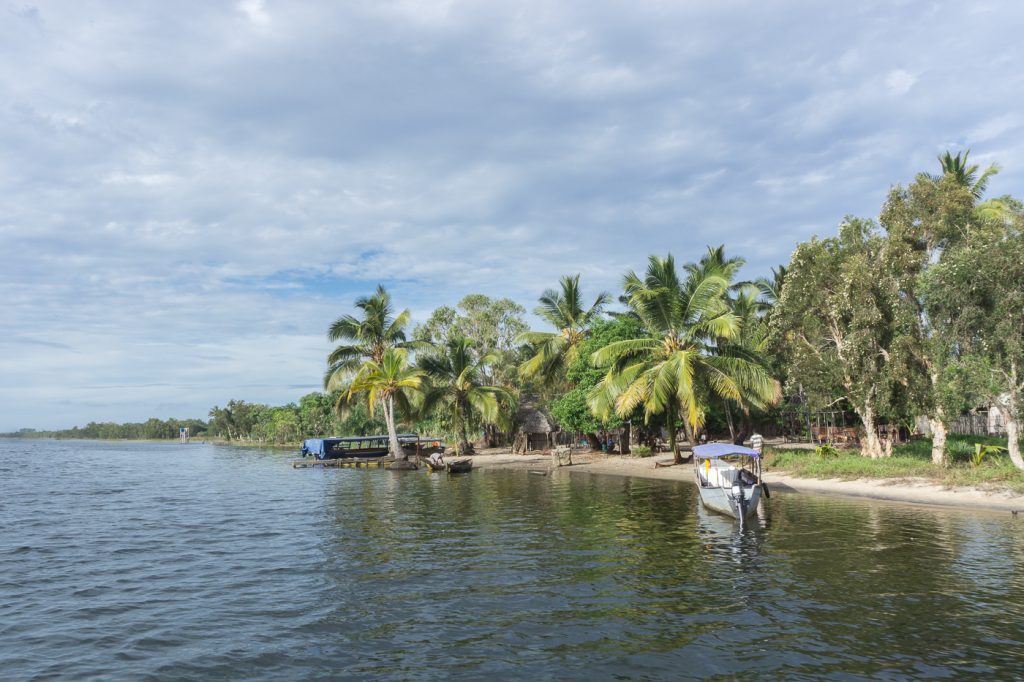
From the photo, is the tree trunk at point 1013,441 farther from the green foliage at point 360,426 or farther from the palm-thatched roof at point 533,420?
the green foliage at point 360,426

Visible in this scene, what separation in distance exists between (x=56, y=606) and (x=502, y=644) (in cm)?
1065

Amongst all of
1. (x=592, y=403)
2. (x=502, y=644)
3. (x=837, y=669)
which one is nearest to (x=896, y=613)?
(x=837, y=669)

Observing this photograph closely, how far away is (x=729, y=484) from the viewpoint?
77.0ft

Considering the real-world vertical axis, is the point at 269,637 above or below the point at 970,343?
below

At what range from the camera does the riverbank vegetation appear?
25.2 meters

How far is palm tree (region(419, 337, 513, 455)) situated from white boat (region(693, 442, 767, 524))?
95.2 feet

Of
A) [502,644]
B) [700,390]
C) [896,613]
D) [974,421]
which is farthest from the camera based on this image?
[974,421]

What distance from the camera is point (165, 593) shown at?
15133 millimetres

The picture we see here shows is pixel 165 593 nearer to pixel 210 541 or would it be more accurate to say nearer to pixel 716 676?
pixel 210 541

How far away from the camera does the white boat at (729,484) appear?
21.1m

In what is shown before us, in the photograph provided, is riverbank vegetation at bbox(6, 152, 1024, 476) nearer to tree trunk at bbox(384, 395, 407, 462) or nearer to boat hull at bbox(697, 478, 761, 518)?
tree trunk at bbox(384, 395, 407, 462)

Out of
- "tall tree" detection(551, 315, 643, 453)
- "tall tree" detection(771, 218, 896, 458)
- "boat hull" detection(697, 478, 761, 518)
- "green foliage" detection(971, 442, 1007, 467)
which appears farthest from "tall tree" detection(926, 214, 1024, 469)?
"tall tree" detection(551, 315, 643, 453)

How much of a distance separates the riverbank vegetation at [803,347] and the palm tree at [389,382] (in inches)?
6.7

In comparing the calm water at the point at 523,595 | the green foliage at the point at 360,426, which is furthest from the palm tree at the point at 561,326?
the green foliage at the point at 360,426
